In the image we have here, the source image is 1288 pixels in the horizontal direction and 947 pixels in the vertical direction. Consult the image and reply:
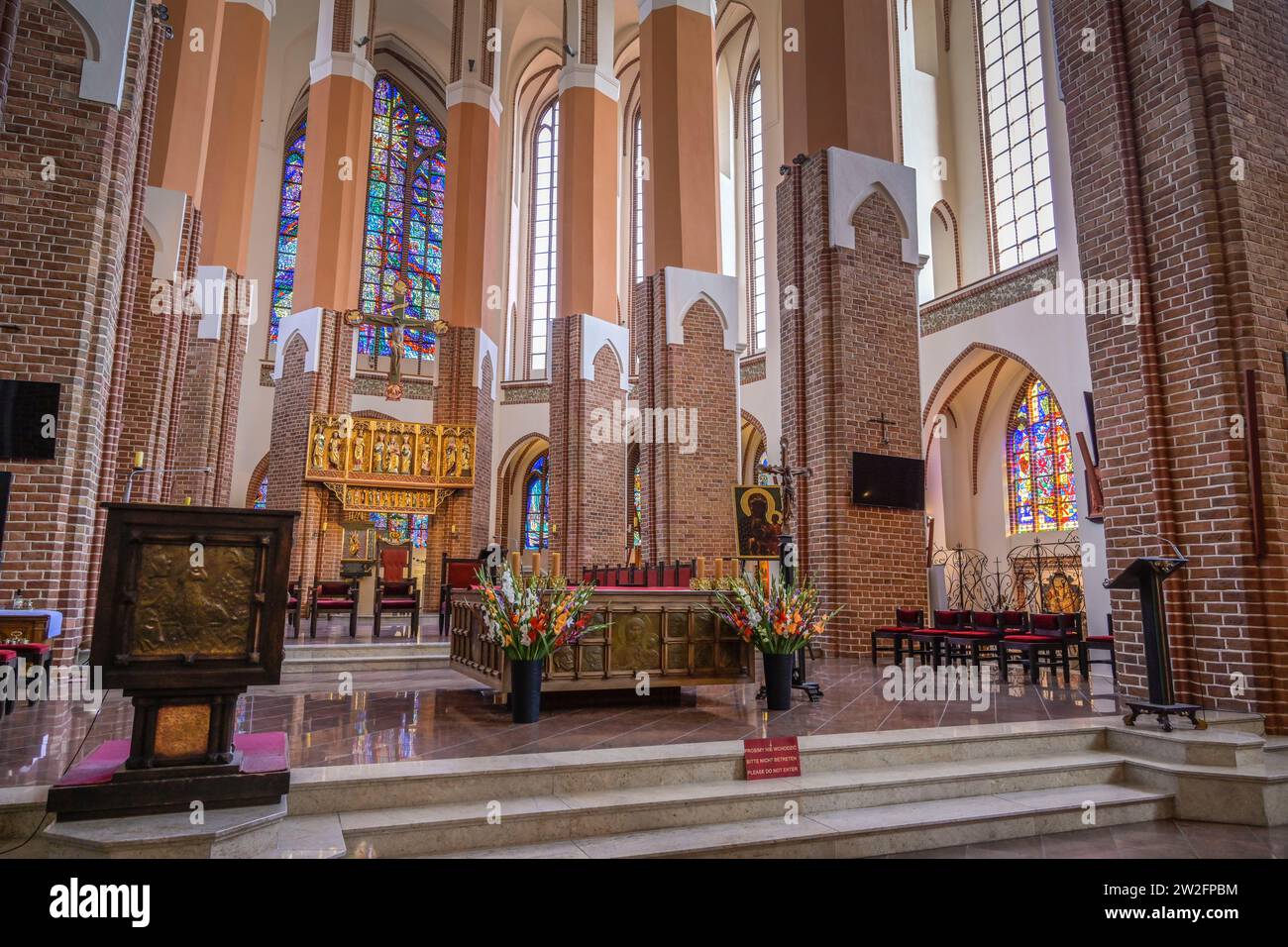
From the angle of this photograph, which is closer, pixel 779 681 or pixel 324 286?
pixel 779 681

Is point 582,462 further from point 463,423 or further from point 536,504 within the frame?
point 536,504

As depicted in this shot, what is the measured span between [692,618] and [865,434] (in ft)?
13.8

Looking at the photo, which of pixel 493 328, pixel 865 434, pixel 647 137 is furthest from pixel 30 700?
pixel 493 328

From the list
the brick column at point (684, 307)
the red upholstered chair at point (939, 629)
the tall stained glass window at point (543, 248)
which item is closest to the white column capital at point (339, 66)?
the brick column at point (684, 307)

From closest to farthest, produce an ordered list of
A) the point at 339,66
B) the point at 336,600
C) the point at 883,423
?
the point at 883,423 → the point at 336,600 → the point at 339,66

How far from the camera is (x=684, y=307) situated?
12336 millimetres

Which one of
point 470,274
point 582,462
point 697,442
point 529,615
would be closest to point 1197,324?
point 529,615

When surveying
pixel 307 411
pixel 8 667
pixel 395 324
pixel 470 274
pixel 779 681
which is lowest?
pixel 779 681

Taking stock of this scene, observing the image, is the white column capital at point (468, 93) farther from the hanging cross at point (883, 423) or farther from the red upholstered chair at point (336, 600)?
the hanging cross at point (883, 423)

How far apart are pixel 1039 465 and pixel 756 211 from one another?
9.93 meters

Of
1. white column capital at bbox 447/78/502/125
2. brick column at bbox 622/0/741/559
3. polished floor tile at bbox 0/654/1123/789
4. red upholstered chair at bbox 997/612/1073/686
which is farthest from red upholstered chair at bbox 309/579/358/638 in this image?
white column capital at bbox 447/78/502/125

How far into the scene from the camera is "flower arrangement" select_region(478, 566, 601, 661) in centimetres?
510

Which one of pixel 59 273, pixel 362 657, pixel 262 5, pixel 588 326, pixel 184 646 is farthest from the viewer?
pixel 262 5

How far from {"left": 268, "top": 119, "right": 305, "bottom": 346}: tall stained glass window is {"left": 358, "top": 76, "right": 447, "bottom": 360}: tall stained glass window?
2.03 meters
